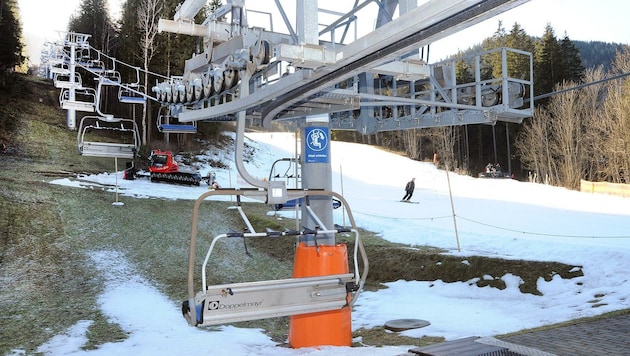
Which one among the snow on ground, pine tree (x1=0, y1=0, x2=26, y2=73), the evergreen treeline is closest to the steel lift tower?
the snow on ground

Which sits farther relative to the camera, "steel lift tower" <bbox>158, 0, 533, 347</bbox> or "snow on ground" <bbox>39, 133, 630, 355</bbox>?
"snow on ground" <bbox>39, 133, 630, 355</bbox>

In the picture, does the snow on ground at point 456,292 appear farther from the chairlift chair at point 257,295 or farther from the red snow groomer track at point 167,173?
the red snow groomer track at point 167,173

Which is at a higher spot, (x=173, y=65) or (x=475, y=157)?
(x=173, y=65)

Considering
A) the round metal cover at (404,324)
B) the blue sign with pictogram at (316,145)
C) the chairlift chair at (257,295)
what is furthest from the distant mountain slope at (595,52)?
the chairlift chair at (257,295)

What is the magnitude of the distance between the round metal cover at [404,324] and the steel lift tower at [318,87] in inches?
61.0

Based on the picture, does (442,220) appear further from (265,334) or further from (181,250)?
(265,334)

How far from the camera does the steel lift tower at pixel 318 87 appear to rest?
13.7 feet

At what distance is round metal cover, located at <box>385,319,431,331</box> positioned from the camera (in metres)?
7.78

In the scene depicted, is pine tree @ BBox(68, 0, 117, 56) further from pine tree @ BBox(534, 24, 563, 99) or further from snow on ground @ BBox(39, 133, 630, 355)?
pine tree @ BBox(534, 24, 563, 99)

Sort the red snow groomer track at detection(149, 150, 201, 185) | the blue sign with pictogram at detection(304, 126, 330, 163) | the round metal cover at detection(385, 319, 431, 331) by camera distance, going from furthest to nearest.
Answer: the red snow groomer track at detection(149, 150, 201, 185)
the blue sign with pictogram at detection(304, 126, 330, 163)
the round metal cover at detection(385, 319, 431, 331)

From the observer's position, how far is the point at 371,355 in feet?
17.4

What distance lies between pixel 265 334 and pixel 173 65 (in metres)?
31.6

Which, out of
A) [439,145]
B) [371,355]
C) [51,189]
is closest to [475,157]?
[439,145]

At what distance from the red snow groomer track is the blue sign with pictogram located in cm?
1816
